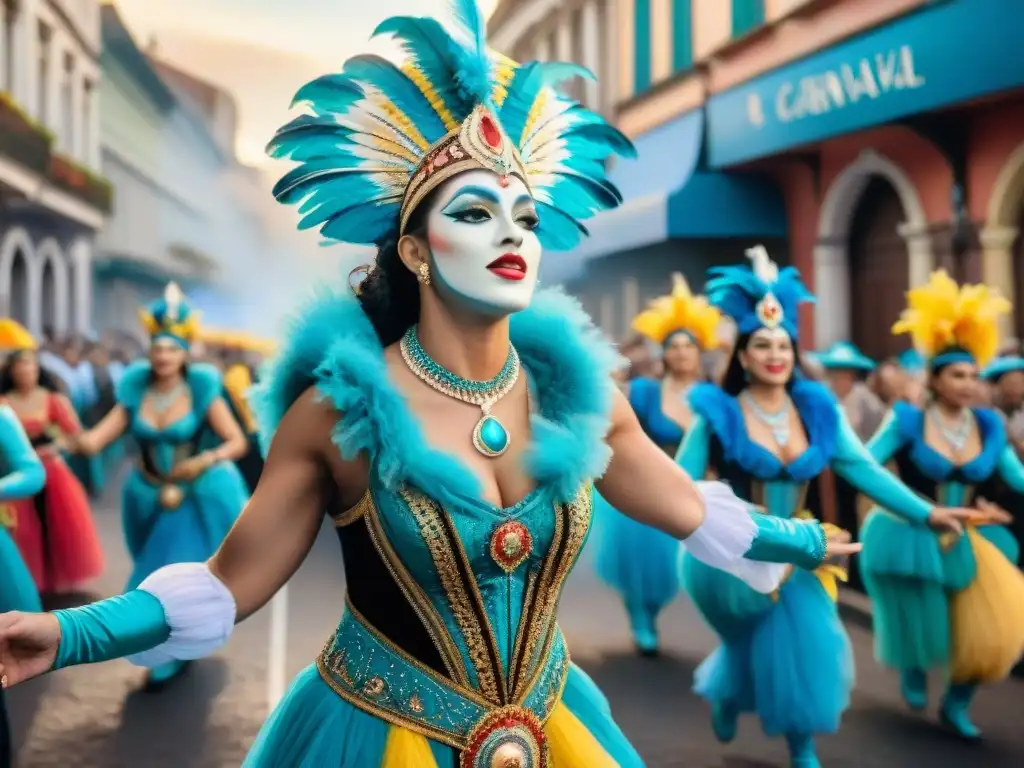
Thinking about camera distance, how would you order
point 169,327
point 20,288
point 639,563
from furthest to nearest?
1. point 20,288
2. point 639,563
3. point 169,327

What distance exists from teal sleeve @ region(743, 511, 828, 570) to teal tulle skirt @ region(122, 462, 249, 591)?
12.5ft

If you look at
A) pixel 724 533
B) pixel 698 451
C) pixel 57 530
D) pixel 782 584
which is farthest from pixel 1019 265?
pixel 724 533

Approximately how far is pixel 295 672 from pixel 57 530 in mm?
2709

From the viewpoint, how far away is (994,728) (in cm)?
530

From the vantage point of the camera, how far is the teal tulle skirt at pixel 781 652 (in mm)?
4398

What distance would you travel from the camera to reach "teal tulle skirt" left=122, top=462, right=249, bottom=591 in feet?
19.4

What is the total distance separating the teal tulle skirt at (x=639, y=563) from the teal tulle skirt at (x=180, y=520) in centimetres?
215

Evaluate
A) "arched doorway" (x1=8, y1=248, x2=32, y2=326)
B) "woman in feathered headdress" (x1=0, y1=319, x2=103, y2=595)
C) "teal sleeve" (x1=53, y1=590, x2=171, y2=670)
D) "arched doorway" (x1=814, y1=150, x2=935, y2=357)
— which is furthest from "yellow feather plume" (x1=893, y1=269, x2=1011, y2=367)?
"arched doorway" (x1=8, y1=248, x2=32, y2=326)

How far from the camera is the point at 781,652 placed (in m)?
4.47

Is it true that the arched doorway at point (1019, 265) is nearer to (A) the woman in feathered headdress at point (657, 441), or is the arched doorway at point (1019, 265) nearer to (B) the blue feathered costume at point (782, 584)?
(A) the woman in feathered headdress at point (657, 441)

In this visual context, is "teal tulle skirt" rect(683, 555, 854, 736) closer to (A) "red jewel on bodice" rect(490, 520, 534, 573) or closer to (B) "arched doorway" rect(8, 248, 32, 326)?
(A) "red jewel on bodice" rect(490, 520, 534, 573)

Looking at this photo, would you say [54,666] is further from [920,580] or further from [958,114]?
[958,114]

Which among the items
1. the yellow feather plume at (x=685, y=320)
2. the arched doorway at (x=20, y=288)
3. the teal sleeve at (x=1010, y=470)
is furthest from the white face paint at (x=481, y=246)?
the arched doorway at (x=20, y=288)

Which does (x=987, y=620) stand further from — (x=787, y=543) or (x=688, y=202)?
(x=688, y=202)
